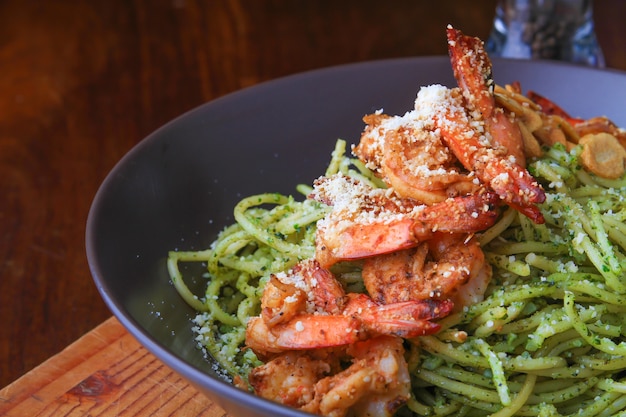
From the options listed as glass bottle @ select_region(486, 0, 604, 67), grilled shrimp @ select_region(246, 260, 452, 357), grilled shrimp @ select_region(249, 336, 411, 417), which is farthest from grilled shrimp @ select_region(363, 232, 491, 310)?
glass bottle @ select_region(486, 0, 604, 67)

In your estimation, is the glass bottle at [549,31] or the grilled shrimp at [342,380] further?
the glass bottle at [549,31]

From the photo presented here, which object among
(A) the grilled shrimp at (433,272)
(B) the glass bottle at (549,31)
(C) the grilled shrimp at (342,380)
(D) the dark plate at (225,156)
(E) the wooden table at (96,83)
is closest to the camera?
(C) the grilled shrimp at (342,380)

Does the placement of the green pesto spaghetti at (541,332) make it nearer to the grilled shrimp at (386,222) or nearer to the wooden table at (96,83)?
the grilled shrimp at (386,222)

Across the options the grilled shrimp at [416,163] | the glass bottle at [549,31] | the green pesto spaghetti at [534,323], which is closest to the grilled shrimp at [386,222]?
the grilled shrimp at [416,163]

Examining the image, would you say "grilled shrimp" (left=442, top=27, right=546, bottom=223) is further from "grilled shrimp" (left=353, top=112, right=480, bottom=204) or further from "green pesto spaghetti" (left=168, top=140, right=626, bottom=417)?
"green pesto spaghetti" (left=168, top=140, right=626, bottom=417)

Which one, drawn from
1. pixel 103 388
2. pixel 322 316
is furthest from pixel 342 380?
pixel 103 388

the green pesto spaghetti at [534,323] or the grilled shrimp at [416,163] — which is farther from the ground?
the grilled shrimp at [416,163]

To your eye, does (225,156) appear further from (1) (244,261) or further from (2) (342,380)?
(2) (342,380)

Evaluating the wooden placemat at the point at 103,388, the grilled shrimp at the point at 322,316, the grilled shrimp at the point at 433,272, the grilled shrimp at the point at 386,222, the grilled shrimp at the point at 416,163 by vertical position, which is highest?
the grilled shrimp at the point at 416,163
